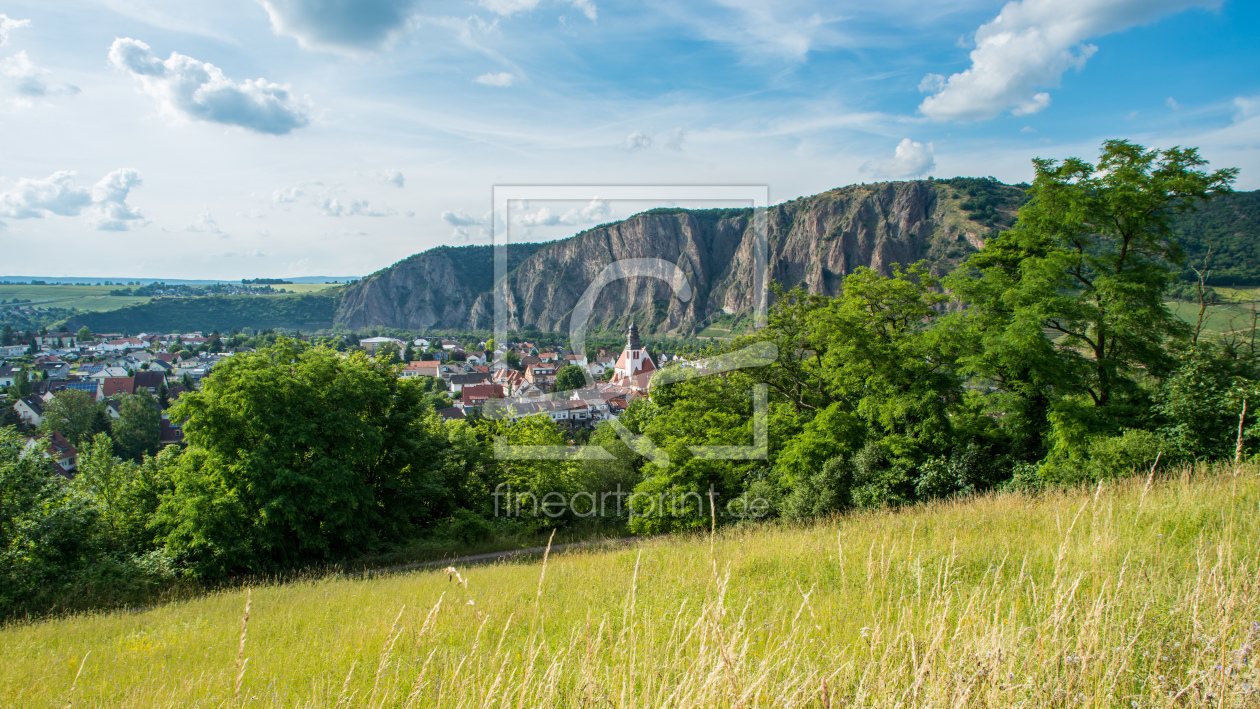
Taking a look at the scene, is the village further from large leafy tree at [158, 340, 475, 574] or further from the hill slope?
the hill slope

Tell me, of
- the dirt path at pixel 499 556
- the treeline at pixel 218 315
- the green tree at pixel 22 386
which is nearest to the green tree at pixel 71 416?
the green tree at pixel 22 386

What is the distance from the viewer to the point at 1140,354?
47.1 ft

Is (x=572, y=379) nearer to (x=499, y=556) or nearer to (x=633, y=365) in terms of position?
(x=633, y=365)

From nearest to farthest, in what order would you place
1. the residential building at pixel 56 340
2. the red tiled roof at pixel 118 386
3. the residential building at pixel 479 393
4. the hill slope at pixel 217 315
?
the residential building at pixel 479 393 < the red tiled roof at pixel 118 386 < the residential building at pixel 56 340 < the hill slope at pixel 217 315

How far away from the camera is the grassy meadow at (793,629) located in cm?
189

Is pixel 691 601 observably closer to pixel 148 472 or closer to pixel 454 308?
pixel 148 472

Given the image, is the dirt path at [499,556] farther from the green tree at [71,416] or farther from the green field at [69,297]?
the green field at [69,297]

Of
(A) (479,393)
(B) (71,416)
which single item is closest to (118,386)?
(B) (71,416)

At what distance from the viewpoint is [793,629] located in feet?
6.68

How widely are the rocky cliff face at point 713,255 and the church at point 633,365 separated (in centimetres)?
3337

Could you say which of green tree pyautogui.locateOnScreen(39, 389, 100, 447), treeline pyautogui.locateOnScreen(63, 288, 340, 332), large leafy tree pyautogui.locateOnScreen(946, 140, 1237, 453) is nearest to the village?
green tree pyautogui.locateOnScreen(39, 389, 100, 447)

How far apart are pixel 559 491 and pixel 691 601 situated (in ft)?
58.6

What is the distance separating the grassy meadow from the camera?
1.89 m

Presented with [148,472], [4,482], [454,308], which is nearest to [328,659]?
[4,482]
